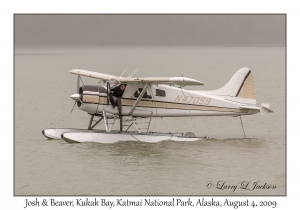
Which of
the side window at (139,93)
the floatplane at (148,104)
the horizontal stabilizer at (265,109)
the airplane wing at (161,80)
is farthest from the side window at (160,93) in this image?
the horizontal stabilizer at (265,109)

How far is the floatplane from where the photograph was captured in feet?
68.4

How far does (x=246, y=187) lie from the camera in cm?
1608

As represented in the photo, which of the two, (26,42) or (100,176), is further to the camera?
(26,42)

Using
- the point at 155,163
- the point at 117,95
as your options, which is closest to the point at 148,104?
the point at 117,95

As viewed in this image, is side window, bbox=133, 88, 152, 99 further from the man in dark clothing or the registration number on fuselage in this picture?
the registration number on fuselage

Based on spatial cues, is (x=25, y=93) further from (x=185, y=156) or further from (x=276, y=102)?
(x=185, y=156)

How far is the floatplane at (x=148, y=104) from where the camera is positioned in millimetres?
20859

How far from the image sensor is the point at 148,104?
21.8 metres

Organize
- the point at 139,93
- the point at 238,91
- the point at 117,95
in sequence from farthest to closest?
the point at 238,91
the point at 139,93
the point at 117,95

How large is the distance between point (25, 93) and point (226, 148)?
73.3ft

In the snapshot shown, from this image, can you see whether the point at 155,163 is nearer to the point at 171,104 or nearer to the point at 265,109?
the point at 171,104
